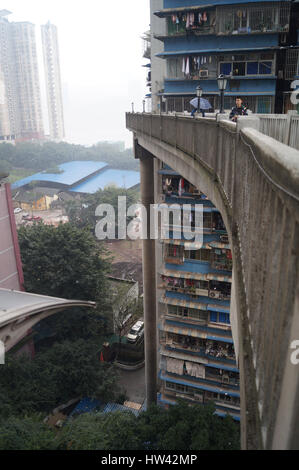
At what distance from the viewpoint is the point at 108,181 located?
61156mm

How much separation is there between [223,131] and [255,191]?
2.12 metres

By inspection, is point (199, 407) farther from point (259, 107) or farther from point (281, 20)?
point (281, 20)

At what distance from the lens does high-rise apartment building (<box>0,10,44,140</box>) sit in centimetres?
7731

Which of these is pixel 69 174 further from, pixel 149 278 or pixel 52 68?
pixel 149 278

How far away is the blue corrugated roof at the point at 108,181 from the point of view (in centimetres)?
5746

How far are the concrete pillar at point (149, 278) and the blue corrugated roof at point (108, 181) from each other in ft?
126

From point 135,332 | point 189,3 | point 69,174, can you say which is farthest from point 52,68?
point 189,3

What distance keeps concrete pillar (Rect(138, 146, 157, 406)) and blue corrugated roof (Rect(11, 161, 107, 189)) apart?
41.8 meters

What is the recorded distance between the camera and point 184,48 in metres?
15.5

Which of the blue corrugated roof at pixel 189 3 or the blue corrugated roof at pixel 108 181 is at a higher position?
the blue corrugated roof at pixel 189 3

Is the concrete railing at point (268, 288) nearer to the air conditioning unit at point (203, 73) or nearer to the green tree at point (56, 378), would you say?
the green tree at point (56, 378)

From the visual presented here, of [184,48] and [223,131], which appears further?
[184,48]

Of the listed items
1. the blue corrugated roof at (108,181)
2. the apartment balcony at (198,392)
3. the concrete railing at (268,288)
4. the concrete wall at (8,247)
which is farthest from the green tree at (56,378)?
the blue corrugated roof at (108,181)
